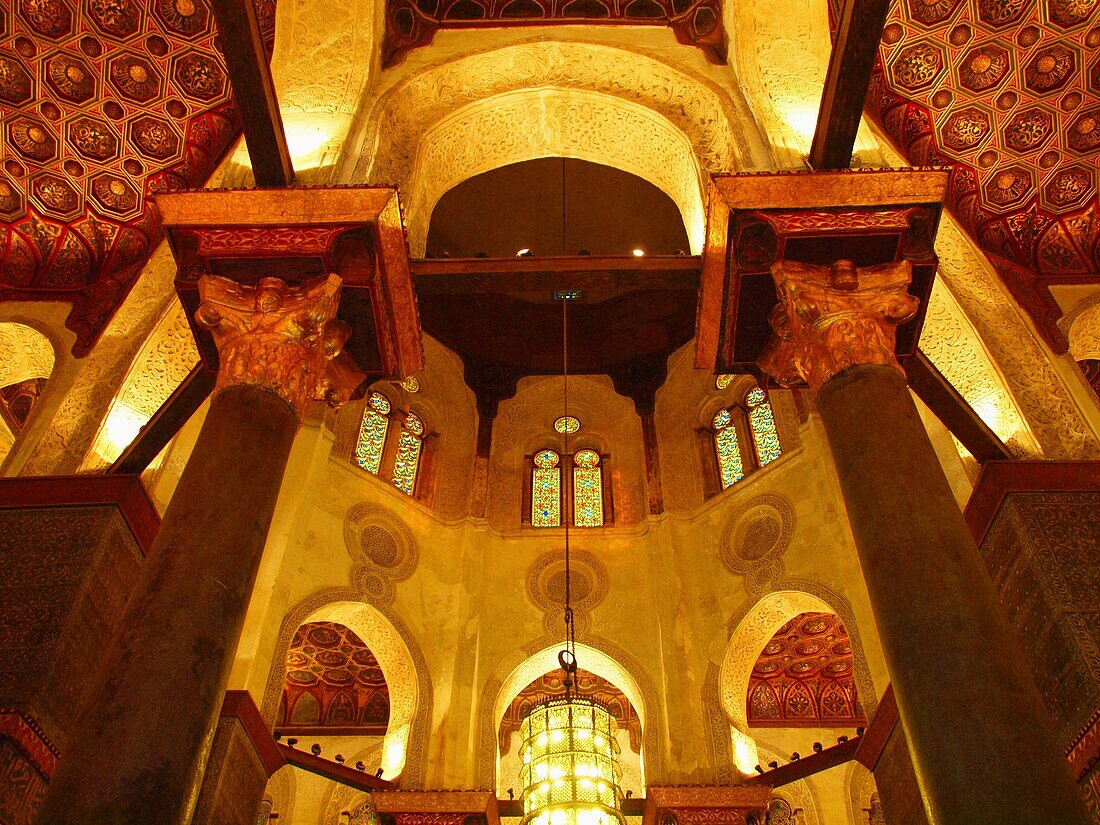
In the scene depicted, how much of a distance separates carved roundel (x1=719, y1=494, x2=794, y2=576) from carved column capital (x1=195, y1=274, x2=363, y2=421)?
529cm

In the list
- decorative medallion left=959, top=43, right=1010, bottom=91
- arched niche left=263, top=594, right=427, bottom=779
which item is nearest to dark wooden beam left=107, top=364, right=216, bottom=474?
arched niche left=263, top=594, right=427, bottom=779

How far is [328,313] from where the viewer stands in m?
5.59

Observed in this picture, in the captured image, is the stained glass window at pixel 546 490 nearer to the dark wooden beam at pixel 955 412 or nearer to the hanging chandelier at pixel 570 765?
the hanging chandelier at pixel 570 765

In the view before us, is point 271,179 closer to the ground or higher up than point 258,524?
higher up

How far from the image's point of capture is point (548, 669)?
9.84 m

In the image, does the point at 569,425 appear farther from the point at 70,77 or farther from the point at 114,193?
the point at 70,77

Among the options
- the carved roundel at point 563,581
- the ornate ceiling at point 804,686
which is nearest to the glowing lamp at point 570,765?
the carved roundel at point 563,581

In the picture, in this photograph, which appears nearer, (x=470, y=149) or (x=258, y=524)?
(x=258, y=524)

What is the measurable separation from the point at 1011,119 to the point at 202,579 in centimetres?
744

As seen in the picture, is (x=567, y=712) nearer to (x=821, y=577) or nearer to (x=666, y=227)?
(x=821, y=577)

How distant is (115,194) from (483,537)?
5.04 m

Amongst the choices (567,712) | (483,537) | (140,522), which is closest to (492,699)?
(483,537)

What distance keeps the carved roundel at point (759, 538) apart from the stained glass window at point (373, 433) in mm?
4000

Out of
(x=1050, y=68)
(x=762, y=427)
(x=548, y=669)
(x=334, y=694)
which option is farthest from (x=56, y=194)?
(x=1050, y=68)
